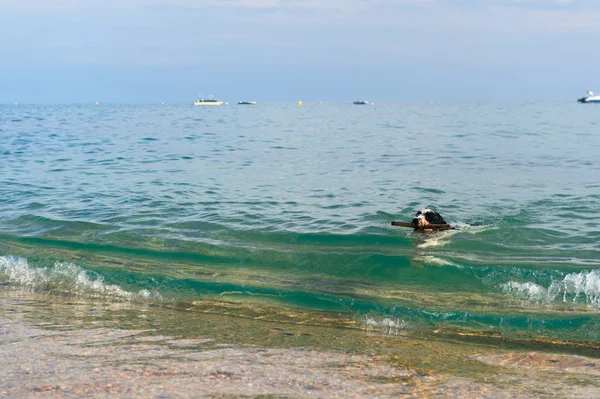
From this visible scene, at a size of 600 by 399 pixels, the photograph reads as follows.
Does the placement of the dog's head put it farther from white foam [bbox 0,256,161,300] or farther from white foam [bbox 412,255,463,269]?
white foam [bbox 0,256,161,300]

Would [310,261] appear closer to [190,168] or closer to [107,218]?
[107,218]

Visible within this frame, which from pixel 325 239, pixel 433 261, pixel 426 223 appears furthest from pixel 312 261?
pixel 426 223

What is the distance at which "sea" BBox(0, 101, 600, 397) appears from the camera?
848cm

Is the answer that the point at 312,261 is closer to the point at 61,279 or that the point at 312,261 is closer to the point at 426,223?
the point at 426,223

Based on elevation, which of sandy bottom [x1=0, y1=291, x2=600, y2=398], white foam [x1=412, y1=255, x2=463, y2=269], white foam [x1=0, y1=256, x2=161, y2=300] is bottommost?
white foam [x1=0, y1=256, x2=161, y2=300]

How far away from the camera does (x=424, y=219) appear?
13.8 meters

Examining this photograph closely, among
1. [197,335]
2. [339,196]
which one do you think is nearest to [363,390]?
[197,335]

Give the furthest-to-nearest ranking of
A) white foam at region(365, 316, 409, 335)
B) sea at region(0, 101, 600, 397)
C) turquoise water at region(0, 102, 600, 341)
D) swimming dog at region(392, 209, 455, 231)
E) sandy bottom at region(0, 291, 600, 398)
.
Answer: swimming dog at region(392, 209, 455, 231) → turquoise water at region(0, 102, 600, 341) → white foam at region(365, 316, 409, 335) → sea at region(0, 101, 600, 397) → sandy bottom at region(0, 291, 600, 398)

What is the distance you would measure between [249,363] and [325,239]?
7.24 metres

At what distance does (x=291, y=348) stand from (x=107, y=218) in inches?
395

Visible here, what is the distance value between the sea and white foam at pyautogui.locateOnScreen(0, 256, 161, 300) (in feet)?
0.15

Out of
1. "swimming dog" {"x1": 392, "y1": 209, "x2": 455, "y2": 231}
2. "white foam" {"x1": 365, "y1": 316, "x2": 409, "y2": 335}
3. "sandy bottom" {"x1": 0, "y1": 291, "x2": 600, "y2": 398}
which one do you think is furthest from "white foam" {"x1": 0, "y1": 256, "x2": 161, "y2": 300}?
"swimming dog" {"x1": 392, "y1": 209, "x2": 455, "y2": 231}

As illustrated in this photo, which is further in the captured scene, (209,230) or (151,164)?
(151,164)

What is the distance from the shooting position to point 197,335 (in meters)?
8.40
